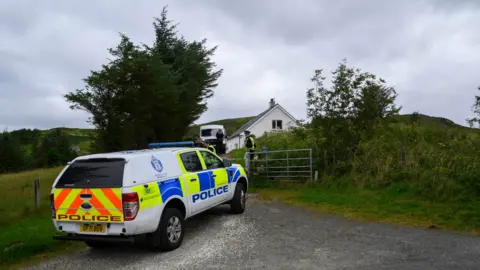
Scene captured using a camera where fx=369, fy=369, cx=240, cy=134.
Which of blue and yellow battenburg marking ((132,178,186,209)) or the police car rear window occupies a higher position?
the police car rear window

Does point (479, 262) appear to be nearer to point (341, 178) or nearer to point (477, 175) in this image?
point (477, 175)

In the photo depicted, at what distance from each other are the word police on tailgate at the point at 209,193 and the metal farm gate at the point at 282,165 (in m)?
5.14

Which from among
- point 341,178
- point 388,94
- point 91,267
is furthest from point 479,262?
point 388,94

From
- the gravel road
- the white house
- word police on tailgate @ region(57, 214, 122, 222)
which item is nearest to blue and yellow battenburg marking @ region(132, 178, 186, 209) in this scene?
word police on tailgate @ region(57, 214, 122, 222)

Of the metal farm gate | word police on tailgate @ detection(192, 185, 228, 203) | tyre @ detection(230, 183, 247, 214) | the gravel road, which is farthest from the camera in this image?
the metal farm gate

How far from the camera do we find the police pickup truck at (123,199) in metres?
5.55

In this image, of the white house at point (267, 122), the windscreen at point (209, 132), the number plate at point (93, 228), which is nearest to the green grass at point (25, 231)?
the number plate at point (93, 228)

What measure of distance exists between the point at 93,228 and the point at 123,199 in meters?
0.75

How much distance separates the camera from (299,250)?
20.1ft

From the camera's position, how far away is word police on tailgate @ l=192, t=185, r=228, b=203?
717 centimetres

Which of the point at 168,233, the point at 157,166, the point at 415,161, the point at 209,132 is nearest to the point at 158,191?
the point at 157,166

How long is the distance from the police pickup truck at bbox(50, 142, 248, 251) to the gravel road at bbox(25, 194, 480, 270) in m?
0.43

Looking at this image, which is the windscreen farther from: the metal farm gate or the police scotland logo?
the police scotland logo

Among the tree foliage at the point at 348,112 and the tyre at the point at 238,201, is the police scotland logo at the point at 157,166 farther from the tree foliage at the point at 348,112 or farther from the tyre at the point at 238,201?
the tree foliage at the point at 348,112
